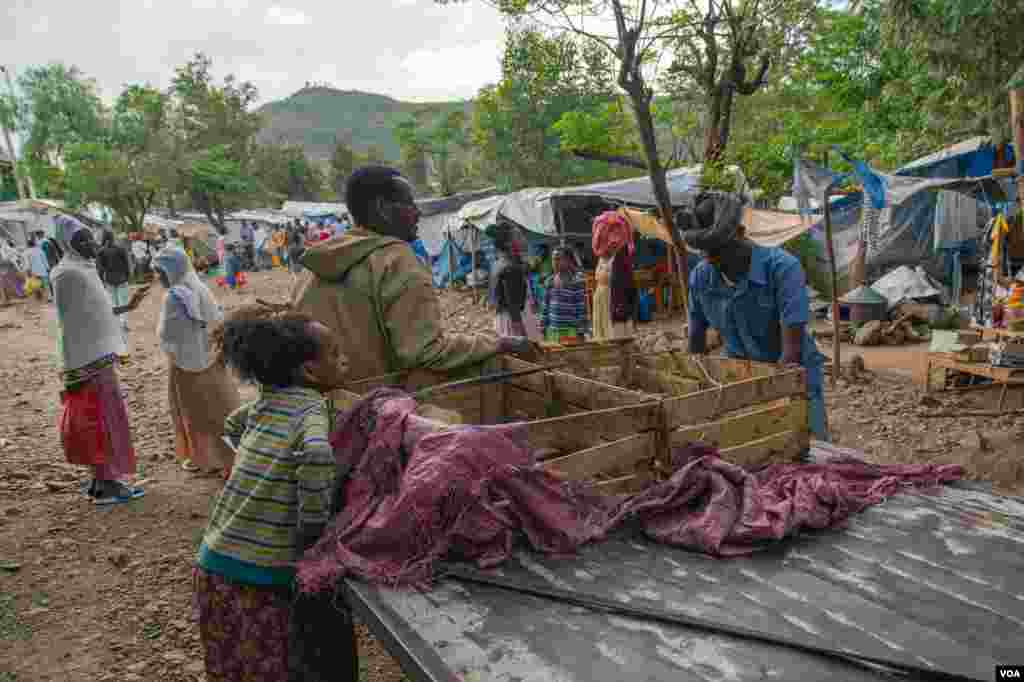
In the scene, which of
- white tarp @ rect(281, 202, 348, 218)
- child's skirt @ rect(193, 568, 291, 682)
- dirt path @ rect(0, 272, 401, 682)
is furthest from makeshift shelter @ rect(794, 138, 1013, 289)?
white tarp @ rect(281, 202, 348, 218)

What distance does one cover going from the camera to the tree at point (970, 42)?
7.68 m

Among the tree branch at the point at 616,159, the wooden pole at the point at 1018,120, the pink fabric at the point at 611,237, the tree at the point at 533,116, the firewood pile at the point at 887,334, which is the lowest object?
the firewood pile at the point at 887,334

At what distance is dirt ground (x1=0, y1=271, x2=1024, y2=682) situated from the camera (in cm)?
329

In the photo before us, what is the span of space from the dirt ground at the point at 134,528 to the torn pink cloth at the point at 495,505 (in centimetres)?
162

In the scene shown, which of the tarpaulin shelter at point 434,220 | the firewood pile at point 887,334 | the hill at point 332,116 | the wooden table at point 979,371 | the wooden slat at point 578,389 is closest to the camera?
the wooden slat at point 578,389

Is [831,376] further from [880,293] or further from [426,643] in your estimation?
[426,643]

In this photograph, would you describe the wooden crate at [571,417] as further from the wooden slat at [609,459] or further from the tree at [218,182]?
the tree at [218,182]

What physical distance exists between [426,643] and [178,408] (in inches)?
185

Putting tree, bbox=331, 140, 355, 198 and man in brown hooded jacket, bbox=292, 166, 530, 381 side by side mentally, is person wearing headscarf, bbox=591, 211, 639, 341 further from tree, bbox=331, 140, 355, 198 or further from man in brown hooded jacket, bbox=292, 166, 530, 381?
tree, bbox=331, 140, 355, 198

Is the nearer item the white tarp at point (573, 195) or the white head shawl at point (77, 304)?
the white head shawl at point (77, 304)

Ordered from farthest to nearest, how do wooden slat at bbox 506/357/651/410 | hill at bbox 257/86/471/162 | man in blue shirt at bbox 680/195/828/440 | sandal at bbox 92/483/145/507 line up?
hill at bbox 257/86/471/162
sandal at bbox 92/483/145/507
man in blue shirt at bbox 680/195/828/440
wooden slat at bbox 506/357/651/410

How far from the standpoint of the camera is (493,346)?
8.91 feet

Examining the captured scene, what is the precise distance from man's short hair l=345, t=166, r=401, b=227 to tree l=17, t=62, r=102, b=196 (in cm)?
3969

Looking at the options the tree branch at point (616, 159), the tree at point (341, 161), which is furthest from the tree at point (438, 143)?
the tree branch at point (616, 159)
